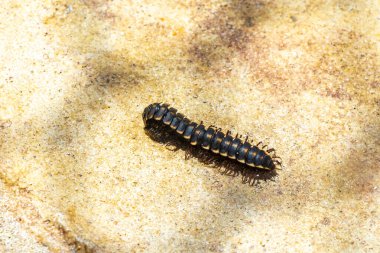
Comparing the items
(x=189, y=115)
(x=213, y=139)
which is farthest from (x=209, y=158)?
(x=189, y=115)

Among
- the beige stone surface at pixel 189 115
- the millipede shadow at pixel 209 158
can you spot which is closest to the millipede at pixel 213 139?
the millipede shadow at pixel 209 158

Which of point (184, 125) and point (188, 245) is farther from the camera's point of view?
point (184, 125)

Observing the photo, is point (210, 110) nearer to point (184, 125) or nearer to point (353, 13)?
point (184, 125)

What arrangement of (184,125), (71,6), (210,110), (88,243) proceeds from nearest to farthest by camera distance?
(88,243), (184,125), (210,110), (71,6)

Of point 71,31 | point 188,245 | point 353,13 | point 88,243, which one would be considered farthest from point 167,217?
point 353,13

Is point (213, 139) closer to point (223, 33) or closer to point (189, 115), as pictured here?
point (189, 115)

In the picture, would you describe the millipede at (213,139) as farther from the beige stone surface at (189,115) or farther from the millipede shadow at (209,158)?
the beige stone surface at (189,115)
